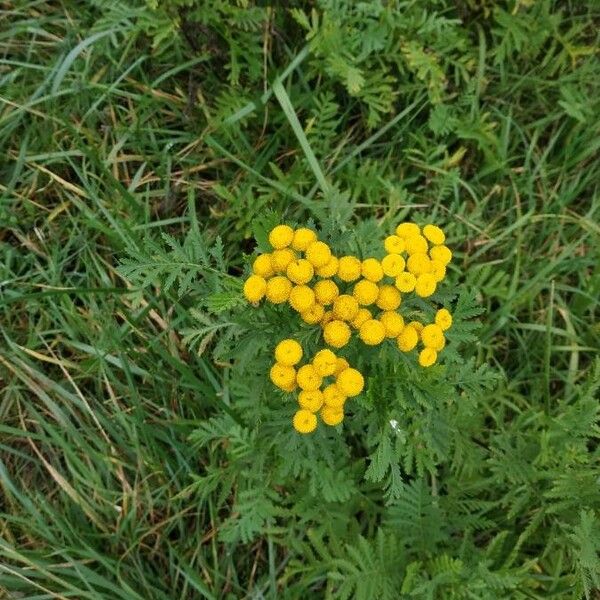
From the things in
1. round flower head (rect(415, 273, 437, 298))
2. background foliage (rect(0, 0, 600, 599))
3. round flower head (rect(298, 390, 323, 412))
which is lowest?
background foliage (rect(0, 0, 600, 599))

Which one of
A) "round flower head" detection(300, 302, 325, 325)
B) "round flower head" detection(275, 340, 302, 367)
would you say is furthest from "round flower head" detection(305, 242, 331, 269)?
"round flower head" detection(275, 340, 302, 367)

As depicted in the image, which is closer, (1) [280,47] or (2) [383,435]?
(2) [383,435]

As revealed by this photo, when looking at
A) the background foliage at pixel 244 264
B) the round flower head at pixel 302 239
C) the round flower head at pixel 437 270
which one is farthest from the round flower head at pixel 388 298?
the background foliage at pixel 244 264

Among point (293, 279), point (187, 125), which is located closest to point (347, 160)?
point (187, 125)

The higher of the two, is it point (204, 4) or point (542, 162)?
point (204, 4)

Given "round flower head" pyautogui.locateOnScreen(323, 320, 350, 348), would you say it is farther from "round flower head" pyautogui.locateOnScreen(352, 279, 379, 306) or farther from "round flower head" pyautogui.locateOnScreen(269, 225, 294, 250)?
"round flower head" pyautogui.locateOnScreen(269, 225, 294, 250)

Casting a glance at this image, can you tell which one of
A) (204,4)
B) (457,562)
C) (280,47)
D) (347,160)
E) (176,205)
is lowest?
(457,562)

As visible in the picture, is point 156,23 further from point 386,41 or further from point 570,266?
point 570,266
